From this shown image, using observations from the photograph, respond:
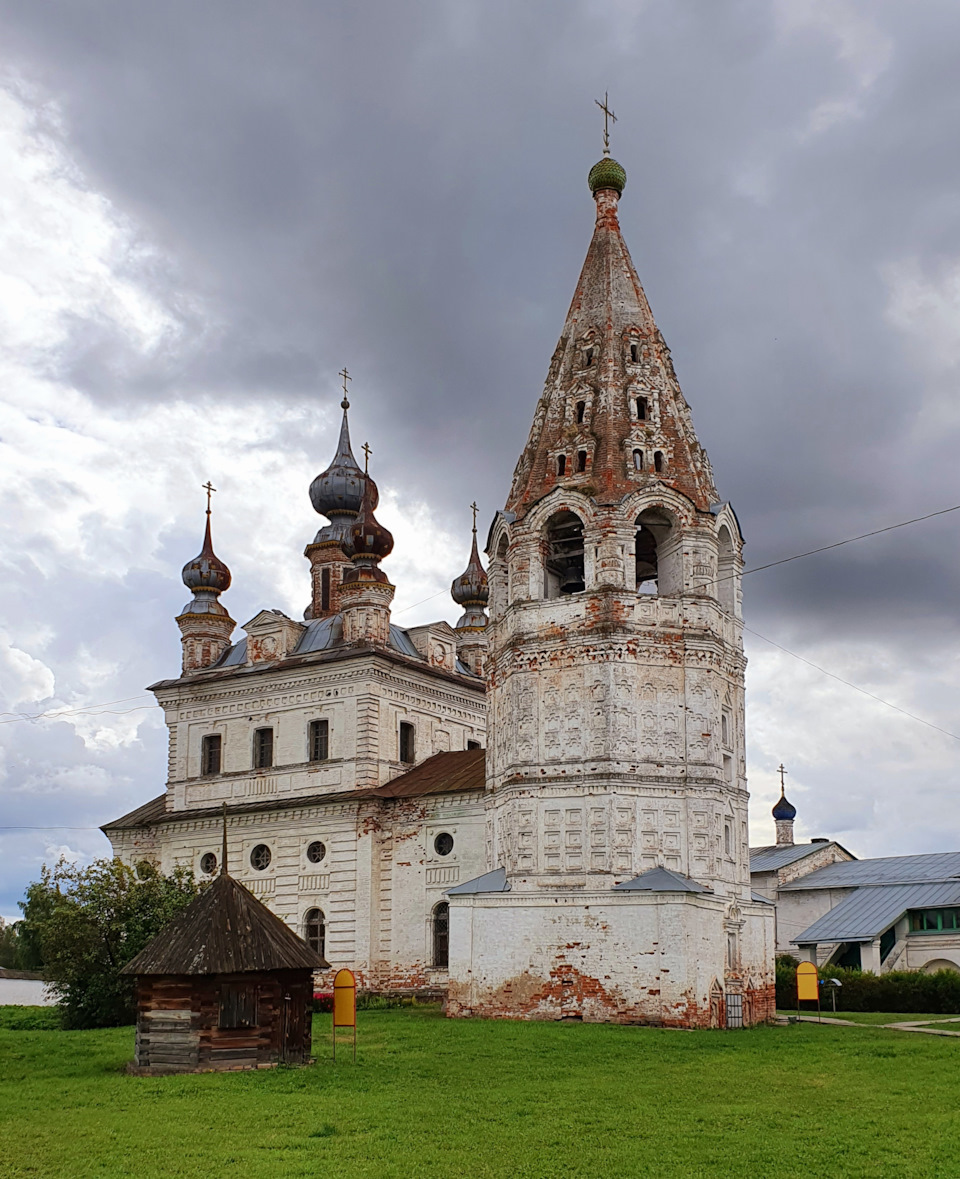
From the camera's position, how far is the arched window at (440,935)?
32125 mm

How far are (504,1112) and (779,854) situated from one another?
126 ft

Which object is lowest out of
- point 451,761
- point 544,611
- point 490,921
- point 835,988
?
point 835,988

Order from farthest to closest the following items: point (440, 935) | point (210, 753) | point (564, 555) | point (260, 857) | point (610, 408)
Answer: point (210, 753), point (260, 857), point (440, 935), point (564, 555), point (610, 408)

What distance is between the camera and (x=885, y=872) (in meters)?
46.0

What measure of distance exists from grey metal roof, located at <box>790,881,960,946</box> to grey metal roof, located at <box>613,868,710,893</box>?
15.7 meters

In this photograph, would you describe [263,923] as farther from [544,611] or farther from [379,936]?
[379,936]

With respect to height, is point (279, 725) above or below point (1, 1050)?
above

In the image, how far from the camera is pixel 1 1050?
20766mm

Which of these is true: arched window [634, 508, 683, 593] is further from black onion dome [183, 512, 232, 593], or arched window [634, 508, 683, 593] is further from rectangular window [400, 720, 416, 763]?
black onion dome [183, 512, 232, 593]

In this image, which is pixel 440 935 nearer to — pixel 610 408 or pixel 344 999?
pixel 610 408

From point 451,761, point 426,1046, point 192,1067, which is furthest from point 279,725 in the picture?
point 192,1067

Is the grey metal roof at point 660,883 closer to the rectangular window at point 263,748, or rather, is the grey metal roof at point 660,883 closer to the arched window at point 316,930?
the arched window at point 316,930

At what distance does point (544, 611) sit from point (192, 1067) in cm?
1358

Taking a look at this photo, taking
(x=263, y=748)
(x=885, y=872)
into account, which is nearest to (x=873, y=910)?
(x=885, y=872)
